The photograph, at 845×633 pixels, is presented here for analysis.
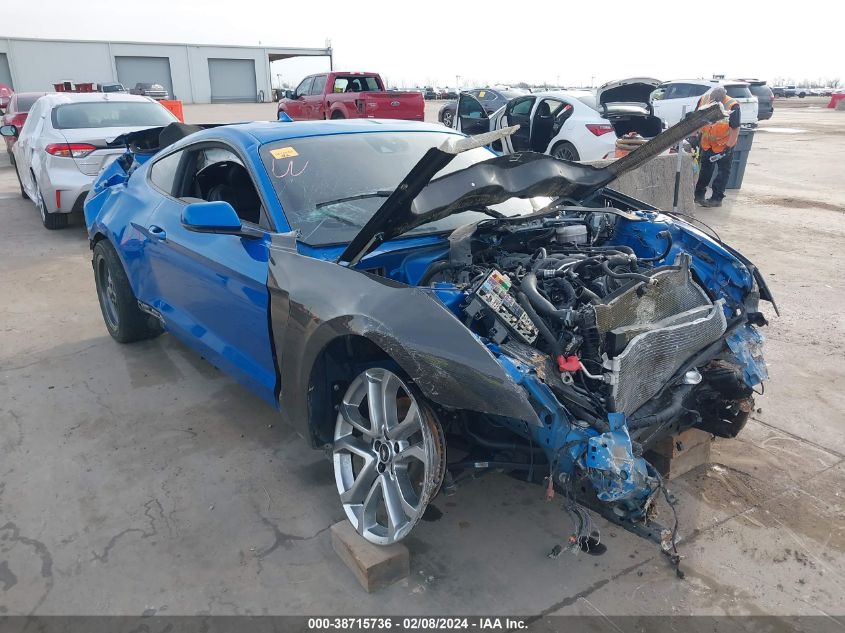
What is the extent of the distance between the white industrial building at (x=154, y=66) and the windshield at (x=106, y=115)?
130ft

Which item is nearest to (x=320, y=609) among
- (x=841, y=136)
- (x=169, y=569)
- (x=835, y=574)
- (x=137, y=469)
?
(x=169, y=569)

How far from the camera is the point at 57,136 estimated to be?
7.93 m

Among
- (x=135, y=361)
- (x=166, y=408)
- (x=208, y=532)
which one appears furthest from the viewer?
(x=135, y=361)

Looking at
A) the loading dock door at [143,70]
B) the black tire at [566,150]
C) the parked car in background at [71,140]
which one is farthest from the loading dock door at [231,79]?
the black tire at [566,150]

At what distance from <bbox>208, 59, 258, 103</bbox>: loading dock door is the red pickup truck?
34.7 metres

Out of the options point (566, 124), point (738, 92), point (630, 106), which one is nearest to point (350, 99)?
point (566, 124)

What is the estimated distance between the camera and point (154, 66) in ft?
154

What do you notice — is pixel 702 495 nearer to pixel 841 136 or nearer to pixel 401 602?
pixel 401 602

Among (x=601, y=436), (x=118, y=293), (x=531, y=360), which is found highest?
(x=531, y=360)

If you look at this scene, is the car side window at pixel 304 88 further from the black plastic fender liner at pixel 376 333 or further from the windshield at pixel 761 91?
the black plastic fender liner at pixel 376 333

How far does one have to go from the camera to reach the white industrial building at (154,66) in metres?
41.9

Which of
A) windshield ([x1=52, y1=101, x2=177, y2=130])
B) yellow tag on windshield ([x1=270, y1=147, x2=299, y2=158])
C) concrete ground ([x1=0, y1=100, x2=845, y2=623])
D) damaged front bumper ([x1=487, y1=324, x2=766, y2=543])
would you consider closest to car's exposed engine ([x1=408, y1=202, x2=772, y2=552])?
damaged front bumper ([x1=487, y1=324, x2=766, y2=543])

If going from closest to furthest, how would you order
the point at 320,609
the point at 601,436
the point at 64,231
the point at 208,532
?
the point at 601,436 < the point at 320,609 < the point at 208,532 < the point at 64,231

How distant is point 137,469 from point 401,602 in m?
1.68
